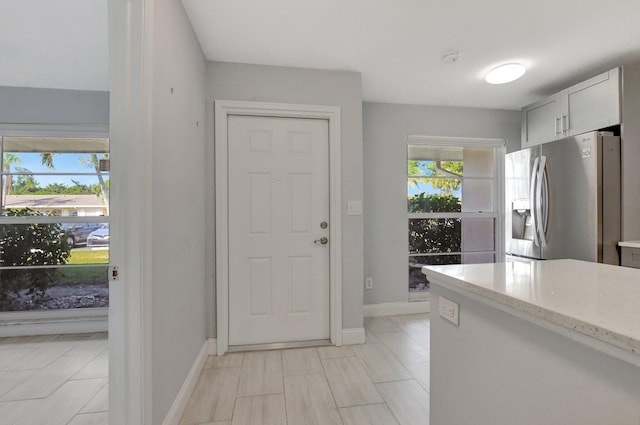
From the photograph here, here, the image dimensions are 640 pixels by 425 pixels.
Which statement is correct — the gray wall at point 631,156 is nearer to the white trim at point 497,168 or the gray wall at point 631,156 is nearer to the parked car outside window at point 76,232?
the white trim at point 497,168

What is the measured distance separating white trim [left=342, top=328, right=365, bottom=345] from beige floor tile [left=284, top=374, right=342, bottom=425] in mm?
504

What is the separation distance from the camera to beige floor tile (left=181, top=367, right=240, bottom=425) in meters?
1.59

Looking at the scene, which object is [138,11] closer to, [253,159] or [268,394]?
[253,159]

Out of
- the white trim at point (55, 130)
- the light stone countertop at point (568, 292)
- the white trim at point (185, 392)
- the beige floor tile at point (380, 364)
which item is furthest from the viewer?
the white trim at point (55, 130)

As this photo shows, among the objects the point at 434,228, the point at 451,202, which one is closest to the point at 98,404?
the point at 434,228

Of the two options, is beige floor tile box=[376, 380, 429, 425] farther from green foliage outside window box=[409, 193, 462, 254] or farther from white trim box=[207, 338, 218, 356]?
green foliage outside window box=[409, 193, 462, 254]

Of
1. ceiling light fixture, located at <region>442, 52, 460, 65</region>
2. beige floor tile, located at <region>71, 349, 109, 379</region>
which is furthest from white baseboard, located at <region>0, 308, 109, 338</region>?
ceiling light fixture, located at <region>442, 52, 460, 65</region>

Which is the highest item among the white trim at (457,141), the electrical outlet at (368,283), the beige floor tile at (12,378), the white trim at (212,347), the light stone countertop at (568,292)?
the white trim at (457,141)

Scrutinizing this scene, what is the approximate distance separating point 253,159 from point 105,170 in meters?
1.80

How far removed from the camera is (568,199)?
8.01ft

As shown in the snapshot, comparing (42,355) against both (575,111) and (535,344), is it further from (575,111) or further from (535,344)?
(575,111)

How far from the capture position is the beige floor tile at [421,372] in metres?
1.90

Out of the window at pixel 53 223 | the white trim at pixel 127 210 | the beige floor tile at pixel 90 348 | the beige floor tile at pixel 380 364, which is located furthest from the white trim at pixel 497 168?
the window at pixel 53 223

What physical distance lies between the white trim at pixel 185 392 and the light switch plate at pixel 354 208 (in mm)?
1616
